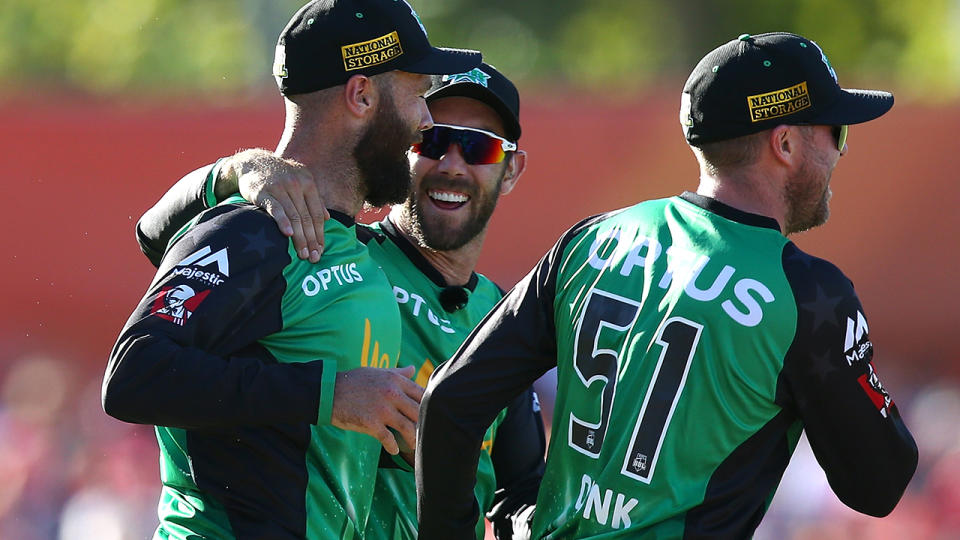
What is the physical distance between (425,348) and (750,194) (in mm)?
1400

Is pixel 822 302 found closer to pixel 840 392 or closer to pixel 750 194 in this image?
pixel 840 392

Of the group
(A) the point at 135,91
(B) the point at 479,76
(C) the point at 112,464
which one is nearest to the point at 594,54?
(A) the point at 135,91

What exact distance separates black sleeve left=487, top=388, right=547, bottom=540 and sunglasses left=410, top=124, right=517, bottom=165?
890mm

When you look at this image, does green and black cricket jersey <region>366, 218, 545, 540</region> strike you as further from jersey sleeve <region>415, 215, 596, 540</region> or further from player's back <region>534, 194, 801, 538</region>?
player's back <region>534, 194, 801, 538</region>

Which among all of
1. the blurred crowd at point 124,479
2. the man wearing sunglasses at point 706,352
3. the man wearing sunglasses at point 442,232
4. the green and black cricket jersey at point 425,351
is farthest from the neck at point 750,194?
the blurred crowd at point 124,479

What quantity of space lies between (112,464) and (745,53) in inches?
306

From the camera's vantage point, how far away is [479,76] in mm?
4754

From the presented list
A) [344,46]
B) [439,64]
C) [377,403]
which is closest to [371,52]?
[344,46]

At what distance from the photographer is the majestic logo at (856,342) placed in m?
2.97

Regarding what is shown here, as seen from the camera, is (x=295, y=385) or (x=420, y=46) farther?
(x=420, y=46)

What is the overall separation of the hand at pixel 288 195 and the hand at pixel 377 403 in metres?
0.38

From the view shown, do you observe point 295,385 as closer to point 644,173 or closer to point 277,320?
point 277,320

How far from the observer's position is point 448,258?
464 cm

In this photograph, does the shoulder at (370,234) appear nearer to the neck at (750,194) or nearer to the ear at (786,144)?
the neck at (750,194)
